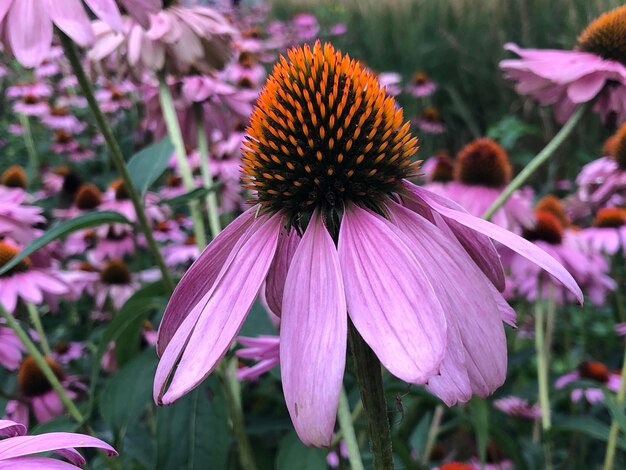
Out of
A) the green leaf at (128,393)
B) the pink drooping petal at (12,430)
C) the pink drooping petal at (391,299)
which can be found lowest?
the green leaf at (128,393)

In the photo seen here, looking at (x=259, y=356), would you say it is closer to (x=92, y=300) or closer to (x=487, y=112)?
(x=92, y=300)

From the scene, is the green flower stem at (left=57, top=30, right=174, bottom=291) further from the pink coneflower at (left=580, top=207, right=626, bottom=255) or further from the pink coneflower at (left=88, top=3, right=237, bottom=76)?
the pink coneflower at (left=580, top=207, right=626, bottom=255)

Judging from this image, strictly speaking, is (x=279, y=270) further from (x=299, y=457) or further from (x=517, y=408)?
(x=517, y=408)

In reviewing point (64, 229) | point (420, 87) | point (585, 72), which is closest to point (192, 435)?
point (64, 229)

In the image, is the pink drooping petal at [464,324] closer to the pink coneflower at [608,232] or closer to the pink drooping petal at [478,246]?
the pink drooping petal at [478,246]

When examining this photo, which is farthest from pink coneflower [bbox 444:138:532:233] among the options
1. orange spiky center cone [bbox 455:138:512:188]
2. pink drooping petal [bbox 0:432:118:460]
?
pink drooping petal [bbox 0:432:118:460]

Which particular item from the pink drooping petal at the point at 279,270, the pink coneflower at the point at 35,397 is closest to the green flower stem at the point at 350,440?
the pink drooping petal at the point at 279,270
